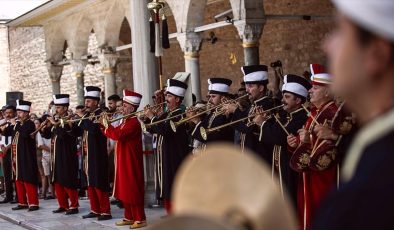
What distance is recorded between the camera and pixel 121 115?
33.5ft

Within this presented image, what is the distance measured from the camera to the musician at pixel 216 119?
8.28m

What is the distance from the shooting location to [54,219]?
11109 millimetres

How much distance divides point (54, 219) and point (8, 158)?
10.1 feet

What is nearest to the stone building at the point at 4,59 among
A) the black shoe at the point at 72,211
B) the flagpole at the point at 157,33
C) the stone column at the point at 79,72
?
the stone column at the point at 79,72

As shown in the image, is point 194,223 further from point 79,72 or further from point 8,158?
point 79,72

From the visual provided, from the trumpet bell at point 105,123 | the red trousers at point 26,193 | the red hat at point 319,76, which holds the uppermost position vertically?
the red hat at point 319,76

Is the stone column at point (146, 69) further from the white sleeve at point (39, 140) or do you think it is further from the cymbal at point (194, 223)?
the cymbal at point (194, 223)

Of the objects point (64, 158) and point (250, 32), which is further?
point (250, 32)

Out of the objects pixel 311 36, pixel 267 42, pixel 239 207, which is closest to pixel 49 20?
pixel 267 42

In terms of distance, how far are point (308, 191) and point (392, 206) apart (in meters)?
4.98

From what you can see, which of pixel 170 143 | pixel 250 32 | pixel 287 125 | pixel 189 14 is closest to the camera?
pixel 287 125

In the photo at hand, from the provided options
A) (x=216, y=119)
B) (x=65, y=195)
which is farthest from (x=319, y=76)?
(x=65, y=195)

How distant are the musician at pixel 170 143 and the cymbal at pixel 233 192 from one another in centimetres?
757

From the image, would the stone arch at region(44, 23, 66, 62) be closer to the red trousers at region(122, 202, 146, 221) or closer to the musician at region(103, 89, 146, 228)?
the musician at region(103, 89, 146, 228)
